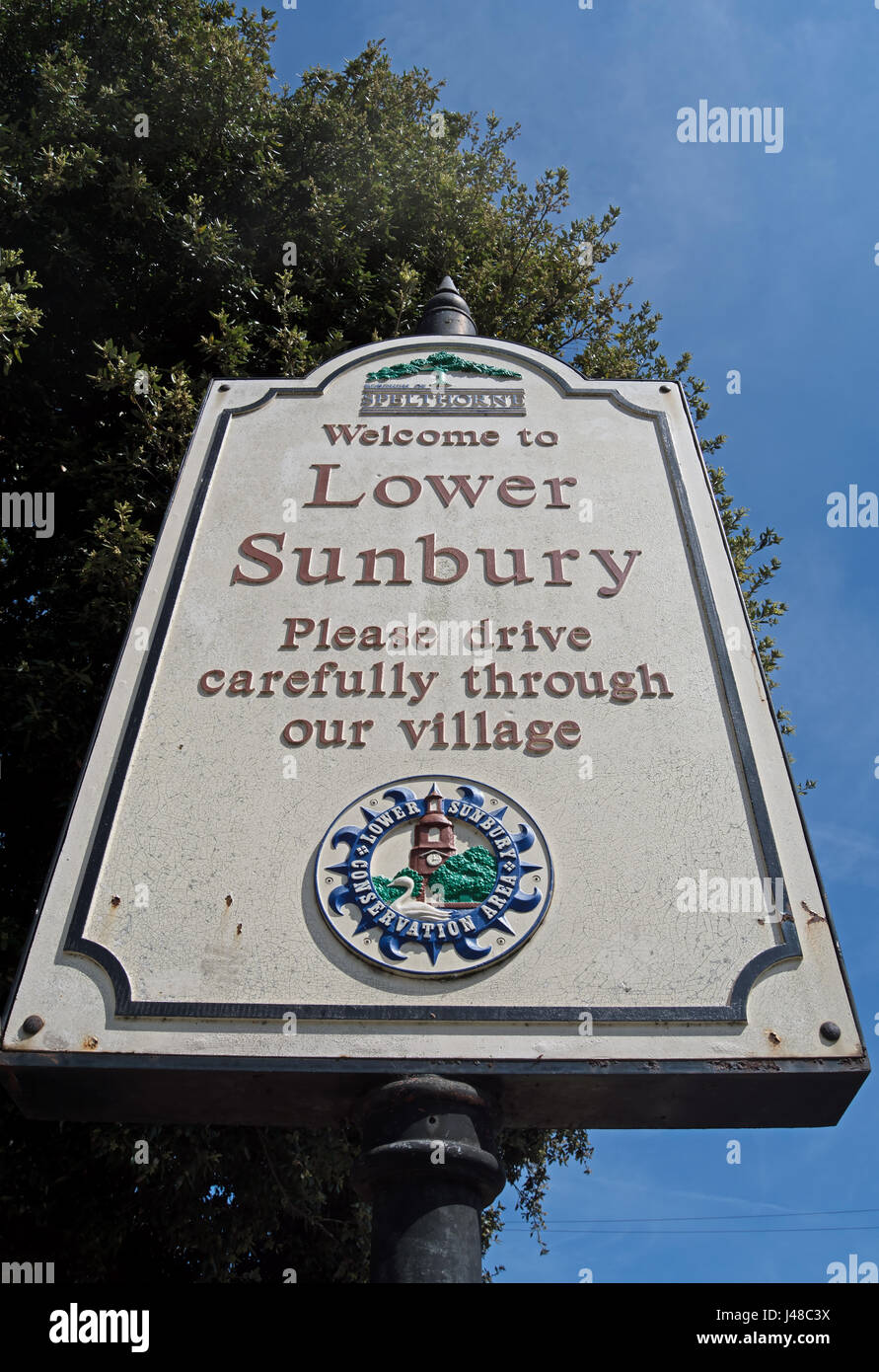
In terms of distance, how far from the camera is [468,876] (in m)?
3.44

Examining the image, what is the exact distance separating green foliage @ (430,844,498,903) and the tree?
10.3ft

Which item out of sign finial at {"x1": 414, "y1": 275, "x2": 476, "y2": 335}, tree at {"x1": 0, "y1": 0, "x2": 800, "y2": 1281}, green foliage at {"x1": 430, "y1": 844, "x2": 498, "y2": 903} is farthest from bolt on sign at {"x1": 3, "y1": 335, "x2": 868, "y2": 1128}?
tree at {"x1": 0, "y1": 0, "x2": 800, "y2": 1281}

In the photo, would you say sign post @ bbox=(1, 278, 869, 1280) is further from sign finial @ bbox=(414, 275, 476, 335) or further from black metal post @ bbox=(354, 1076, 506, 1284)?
sign finial @ bbox=(414, 275, 476, 335)

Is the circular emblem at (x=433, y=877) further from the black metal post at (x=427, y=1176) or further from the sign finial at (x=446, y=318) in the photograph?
the sign finial at (x=446, y=318)

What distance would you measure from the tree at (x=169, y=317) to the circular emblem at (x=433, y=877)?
2.88 metres

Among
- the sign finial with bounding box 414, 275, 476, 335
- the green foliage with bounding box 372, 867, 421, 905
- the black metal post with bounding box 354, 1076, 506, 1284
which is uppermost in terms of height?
the sign finial with bounding box 414, 275, 476, 335

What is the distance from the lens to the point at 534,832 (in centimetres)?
357

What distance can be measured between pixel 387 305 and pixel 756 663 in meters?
5.46

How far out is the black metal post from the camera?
2.78 metres

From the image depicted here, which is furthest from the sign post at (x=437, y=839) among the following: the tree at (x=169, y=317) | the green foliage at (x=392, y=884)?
the tree at (x=169, y=317)

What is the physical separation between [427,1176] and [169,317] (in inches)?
287

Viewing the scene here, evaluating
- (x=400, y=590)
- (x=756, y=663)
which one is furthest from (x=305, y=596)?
(x=756, y=663)

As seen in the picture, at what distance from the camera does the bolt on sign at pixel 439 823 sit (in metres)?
3.10

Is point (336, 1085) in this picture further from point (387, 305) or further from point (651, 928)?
point (387, 305)
